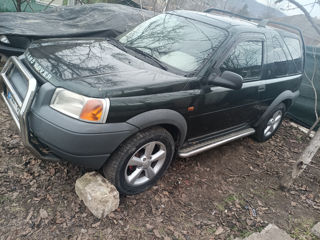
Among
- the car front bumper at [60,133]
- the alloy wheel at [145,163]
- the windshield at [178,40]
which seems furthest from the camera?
the windshield at [178,40]

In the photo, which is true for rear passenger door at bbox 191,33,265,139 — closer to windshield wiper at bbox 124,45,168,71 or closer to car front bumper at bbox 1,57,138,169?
windshield wiper at bbox 124,45,168,71

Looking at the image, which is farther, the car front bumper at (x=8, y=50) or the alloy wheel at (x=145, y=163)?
the car front bumper at (x=8, y=50)

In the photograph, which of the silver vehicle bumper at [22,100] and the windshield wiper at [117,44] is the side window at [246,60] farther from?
the silver vehicle bumper at [22,100]

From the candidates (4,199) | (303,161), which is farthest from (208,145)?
(4,199)

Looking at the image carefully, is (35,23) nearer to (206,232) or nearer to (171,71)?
(171,71)

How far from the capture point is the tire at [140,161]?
7.89ft

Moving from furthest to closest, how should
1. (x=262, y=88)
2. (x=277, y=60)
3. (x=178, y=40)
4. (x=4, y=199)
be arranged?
(x=277, y=60)
(x=262, y=88)
(x=178, y=40)
(x=4, y=199)

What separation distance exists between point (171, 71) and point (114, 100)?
2.83ft

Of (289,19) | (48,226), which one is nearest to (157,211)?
(48,226)

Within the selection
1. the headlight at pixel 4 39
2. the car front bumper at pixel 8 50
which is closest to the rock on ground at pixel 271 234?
the car front bumper at pixel 8 50

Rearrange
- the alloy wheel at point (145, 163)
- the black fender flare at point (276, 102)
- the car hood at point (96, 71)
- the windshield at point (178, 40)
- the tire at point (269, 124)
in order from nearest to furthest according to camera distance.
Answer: the car hood at point (96, 71), the alloy wheel at point (145, 163), the windshield at point (178, 40), the black fender flare at point (276, 102), the tire at point (269, 124)

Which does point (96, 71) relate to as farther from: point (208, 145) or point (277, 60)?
point (277, 60)

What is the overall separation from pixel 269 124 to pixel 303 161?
1218mm

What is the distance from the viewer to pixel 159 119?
8.00ft
